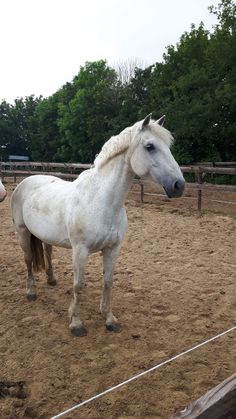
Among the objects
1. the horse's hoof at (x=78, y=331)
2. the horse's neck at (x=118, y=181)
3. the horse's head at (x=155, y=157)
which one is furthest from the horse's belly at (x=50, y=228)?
the horse's head at (x=155, y=157)

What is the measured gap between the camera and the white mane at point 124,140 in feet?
8.69

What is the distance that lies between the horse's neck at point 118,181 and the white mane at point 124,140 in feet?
0.20

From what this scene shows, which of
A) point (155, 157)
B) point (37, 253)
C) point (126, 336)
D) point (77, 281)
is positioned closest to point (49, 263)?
point (37, 253)

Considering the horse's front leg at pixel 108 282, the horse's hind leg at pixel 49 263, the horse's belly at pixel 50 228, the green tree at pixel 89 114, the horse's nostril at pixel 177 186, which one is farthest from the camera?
the green tree at pixel 89 114

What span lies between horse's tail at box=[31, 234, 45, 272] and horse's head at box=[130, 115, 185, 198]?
66.6 inches

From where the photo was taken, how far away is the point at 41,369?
252cm

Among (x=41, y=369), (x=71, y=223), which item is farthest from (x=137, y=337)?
(x=71, y=223)

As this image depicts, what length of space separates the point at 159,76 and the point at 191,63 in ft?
10.1

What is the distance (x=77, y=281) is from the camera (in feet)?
9.96

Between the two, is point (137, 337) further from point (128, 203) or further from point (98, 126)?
point (98, 126)

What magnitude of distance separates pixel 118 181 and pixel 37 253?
5.12 feet

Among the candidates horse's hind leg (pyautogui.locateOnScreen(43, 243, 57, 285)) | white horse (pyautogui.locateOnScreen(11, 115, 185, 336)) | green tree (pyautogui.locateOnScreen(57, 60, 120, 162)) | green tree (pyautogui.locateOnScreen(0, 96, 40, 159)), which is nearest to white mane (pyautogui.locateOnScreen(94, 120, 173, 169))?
white horse (pyautogui.locateOnScreen(11, 115, 185, 336))

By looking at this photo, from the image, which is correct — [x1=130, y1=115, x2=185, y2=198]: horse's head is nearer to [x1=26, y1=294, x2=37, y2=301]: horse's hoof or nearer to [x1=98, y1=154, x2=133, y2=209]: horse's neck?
[x1=98, y1=154, x2=133, y2=209]: horse's neck

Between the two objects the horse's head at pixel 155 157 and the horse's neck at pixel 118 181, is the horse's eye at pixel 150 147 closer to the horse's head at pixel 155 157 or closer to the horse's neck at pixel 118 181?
the horse's head at pixel 155 157
